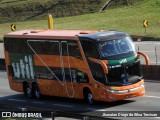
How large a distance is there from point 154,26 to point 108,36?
3695 centimetres

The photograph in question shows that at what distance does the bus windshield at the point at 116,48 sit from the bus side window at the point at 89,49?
22 cm

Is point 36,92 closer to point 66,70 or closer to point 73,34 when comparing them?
point 66,70

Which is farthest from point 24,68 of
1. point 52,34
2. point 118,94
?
point 118,94

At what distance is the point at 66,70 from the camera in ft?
75.4

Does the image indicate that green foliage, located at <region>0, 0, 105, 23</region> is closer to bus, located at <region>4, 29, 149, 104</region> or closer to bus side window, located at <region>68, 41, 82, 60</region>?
bus, located at <region>4, 29, 149, 104</region>

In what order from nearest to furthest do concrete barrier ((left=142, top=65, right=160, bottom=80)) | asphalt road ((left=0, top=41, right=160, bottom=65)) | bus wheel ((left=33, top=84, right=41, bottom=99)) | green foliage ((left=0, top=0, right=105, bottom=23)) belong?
1. bus wheel ((left=33, top=84, right=41, bottom=99))
2. concrete barrier ((left=142, top=65, right=160, bottom=80))
3. asphalt road ((left=0, top=41, right=160, bottom=65))
4. green foliage ((left=0, top=0, right=105, bottom=23))

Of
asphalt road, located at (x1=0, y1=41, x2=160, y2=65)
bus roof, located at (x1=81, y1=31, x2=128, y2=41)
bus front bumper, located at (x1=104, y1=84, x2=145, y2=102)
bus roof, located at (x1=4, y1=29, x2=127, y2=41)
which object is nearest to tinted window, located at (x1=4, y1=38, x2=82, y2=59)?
bus roof, located at (x1=4, y1=29, x2=127, y2=41)

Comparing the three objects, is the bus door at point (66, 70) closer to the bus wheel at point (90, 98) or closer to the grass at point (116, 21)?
the bus wheel at point (90, 98)

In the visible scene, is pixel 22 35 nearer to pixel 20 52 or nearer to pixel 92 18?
pixel 20 52

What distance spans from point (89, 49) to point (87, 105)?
224 centimetres

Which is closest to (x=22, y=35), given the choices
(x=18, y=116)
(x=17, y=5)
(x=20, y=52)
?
(x=20, y=52)

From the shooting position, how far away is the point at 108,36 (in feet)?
72.0

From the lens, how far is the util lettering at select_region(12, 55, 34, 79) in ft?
82.0

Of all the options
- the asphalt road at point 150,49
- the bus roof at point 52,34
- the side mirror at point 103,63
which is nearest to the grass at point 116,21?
the asphalt road at point 150,49
